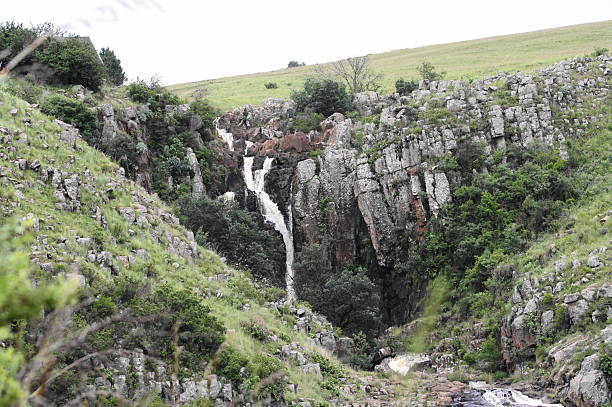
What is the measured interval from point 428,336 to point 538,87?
26.6 meters

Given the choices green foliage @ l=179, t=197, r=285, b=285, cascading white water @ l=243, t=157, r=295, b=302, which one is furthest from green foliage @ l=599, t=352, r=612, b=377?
cascading white water @ l=243, t=157, r=295, b=302

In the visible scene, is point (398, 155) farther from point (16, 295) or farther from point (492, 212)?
point (16, 295)

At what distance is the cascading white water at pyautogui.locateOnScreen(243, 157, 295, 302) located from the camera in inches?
1744

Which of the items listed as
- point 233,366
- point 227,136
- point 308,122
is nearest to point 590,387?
point 233,366

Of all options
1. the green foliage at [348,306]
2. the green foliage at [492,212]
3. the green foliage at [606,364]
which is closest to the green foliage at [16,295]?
the green foliage at [606,364]

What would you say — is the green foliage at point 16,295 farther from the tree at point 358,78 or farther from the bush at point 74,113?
the tree at point 358,78

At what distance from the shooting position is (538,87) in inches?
1876

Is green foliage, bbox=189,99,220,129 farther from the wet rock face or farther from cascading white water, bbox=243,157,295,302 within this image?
cascading white water, bbox=243,157,295,302

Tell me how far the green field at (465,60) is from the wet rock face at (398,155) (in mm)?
14872

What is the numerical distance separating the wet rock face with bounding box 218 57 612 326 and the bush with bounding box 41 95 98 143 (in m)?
14.0

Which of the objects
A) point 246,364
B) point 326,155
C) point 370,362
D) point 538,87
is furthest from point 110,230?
point 538,87

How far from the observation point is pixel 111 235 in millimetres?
22844

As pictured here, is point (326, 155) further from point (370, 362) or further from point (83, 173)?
point (83, 173)

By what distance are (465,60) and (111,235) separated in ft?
237
